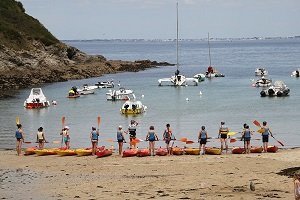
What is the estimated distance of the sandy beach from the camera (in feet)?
74.9

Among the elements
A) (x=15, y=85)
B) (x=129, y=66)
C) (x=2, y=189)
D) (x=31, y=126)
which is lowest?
(x=2, y=189)

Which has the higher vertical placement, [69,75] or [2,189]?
[69,75]

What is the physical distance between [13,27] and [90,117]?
62217mm

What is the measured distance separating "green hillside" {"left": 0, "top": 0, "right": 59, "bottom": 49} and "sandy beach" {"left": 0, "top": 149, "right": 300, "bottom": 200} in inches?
2928

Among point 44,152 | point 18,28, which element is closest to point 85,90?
point 18,28

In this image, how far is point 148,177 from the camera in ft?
84.9

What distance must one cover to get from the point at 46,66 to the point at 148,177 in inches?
3273

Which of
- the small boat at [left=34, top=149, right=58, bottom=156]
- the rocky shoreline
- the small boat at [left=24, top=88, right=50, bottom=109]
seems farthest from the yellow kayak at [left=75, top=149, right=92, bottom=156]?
the rocky shoreline

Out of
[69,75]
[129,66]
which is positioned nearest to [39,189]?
[69,75]

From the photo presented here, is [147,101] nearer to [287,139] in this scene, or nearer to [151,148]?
[287,139]

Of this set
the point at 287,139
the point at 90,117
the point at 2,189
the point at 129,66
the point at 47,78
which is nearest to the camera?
the point at 2,189

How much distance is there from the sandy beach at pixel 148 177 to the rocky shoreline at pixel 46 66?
192ft

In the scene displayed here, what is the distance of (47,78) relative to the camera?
10062 cm

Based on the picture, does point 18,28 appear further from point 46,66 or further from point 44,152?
point 44,152
